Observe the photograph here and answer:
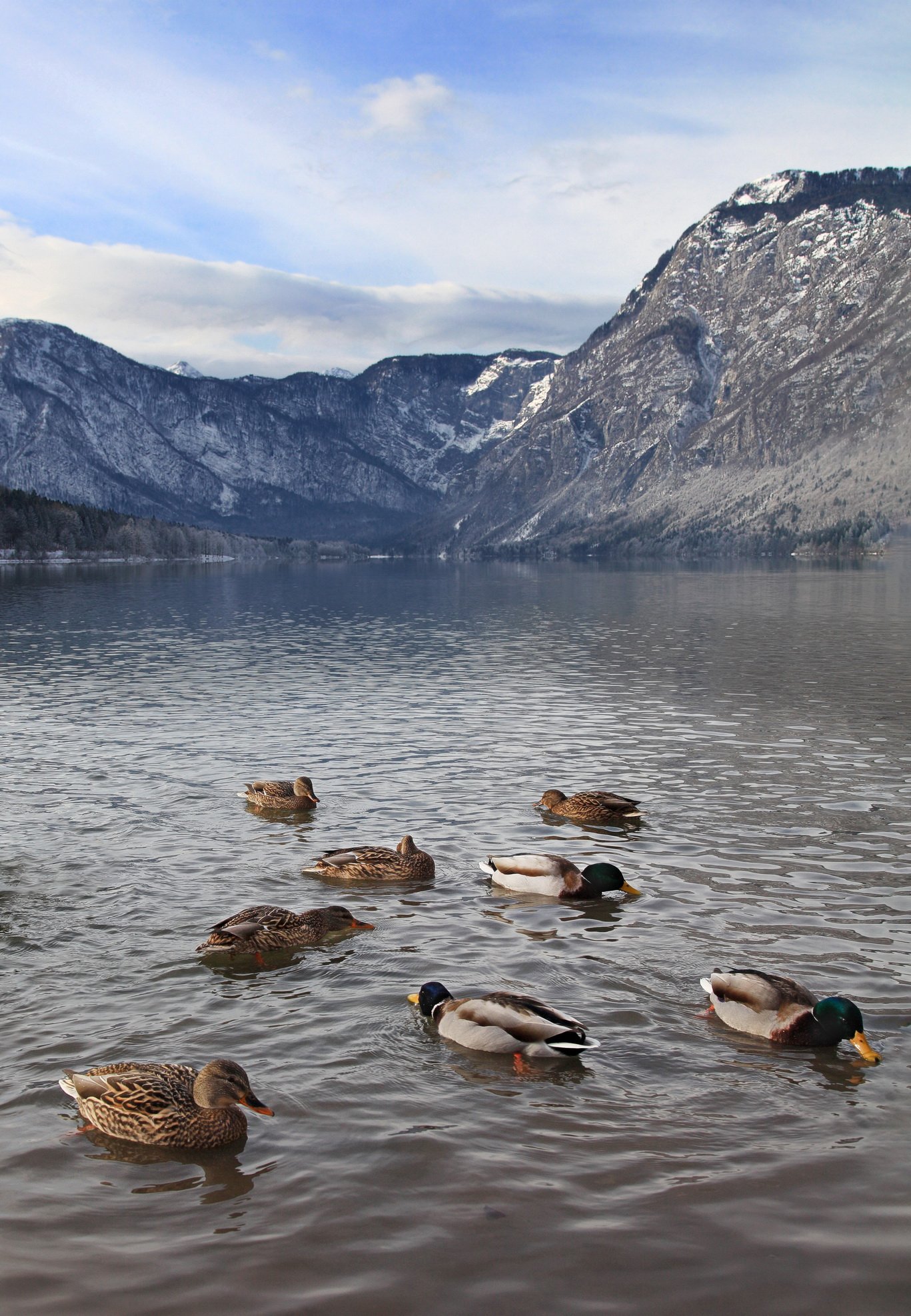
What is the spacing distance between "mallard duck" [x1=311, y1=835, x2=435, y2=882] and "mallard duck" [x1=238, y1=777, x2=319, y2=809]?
5548 mm

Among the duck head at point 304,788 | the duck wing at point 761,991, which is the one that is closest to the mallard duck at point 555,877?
the duck wing at point 761,991

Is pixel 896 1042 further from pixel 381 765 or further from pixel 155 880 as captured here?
pixel 381 765

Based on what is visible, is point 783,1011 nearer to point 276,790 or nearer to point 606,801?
point 606,801

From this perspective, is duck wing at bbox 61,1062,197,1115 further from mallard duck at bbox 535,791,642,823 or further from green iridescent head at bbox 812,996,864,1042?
mallard duck at bbox 535,791,642,823

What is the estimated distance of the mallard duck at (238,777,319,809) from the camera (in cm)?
2711

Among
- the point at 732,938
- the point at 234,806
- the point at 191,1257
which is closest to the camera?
the point at 191,1257

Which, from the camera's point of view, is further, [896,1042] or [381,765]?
[381,765]

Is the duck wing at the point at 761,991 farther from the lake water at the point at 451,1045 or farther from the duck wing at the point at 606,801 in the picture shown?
the duck wing at the point at 606,801

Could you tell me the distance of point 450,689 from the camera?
50594mm

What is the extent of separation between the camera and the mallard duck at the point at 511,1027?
43.8 feet

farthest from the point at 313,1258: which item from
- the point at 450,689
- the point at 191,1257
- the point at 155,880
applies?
the point at 450,689

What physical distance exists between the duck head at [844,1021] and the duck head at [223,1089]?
7.20 metres

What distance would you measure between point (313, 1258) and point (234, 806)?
61.9ft

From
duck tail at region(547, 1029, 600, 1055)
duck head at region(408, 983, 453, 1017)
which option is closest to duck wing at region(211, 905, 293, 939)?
duck head at region(408, 983, 453, 1017)
